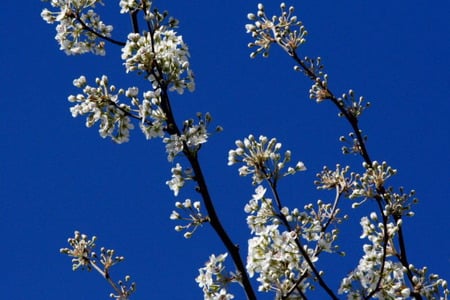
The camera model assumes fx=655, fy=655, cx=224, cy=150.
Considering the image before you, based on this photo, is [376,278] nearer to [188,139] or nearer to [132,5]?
[188,139]

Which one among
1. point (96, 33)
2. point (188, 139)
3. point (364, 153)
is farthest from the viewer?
point (364, 153)

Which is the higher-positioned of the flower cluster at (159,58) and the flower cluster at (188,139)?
the flower cluster at (159,58)

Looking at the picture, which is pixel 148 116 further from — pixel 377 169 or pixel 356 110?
pixel 356 110

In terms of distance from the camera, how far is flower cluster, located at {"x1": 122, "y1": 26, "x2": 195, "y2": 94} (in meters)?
6.00

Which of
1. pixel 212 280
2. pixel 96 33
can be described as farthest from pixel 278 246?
pixel 96 33

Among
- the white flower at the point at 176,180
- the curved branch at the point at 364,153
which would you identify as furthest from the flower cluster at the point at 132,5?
the curved branch at the point at 364,153

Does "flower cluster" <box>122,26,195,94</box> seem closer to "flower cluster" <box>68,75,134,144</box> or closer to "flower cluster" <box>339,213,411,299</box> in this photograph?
"flower cluster" <box>68,75,134,144</box>

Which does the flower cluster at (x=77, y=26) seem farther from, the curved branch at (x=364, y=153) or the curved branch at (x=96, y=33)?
the curved branch at (x=364, y=153)

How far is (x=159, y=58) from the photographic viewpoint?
6.11 meters

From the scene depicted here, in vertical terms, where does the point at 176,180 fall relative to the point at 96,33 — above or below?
below

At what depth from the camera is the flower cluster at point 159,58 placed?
19.7 feet

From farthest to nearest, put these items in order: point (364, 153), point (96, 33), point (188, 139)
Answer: point (364, 153) < point (96, 33) < point (188, 139)

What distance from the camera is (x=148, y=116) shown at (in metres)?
6.01

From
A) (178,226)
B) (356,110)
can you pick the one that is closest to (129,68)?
(178,226)
